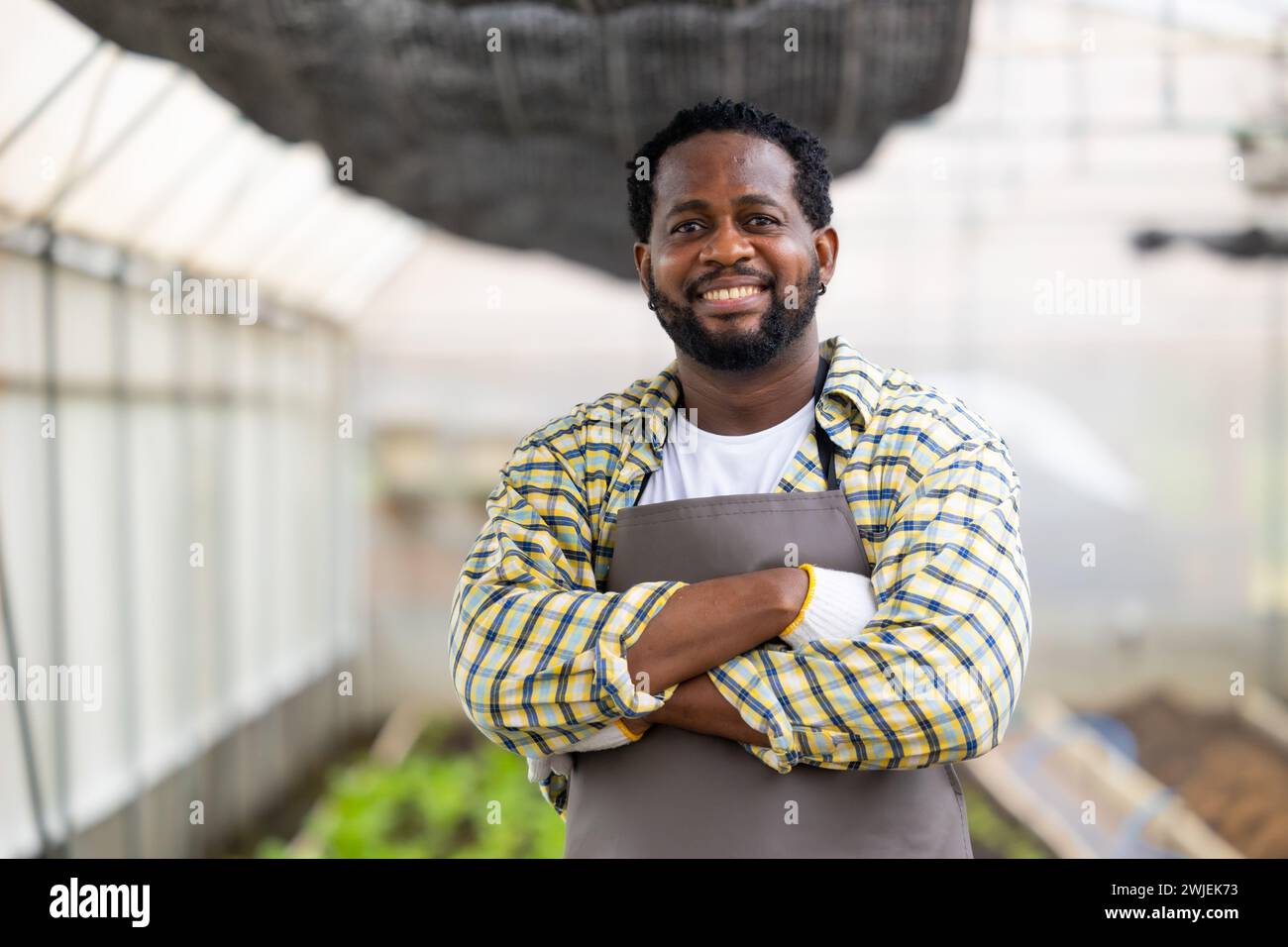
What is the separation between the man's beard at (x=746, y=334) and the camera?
1574 mm

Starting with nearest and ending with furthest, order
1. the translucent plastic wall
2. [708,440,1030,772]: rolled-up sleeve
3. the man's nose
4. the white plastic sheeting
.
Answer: [708,440,1030,772]: rolled-up sleeve < the man's nose < the white plastic sheeting < the translucent plastic wall

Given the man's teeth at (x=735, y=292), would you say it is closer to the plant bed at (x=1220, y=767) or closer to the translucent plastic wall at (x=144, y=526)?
the translucent plastic wall at (x=144, y=526)

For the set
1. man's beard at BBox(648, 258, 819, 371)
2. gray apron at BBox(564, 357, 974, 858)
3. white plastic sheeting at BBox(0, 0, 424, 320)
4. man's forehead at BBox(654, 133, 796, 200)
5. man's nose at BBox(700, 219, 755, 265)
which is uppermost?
white plastic sheeting at BBox(0, 0, 424, 320)

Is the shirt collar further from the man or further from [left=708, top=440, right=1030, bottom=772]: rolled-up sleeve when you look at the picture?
[left=708, top=440, right=1030, bottom=772]: rolled-up sleeve

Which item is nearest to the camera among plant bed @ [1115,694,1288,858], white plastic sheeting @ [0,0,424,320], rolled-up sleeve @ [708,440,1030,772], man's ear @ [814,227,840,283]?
rolled-up sleeve @ [708,440,1030,772]

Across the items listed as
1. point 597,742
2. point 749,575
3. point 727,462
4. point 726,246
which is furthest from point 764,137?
point 597,742

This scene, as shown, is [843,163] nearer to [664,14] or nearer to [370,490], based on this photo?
[664,14]

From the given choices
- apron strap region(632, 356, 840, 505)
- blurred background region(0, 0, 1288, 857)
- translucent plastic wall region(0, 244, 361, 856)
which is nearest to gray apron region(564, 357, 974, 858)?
apron strap region(632, 356, 840, 505)

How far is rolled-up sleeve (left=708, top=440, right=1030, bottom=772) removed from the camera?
1.39m

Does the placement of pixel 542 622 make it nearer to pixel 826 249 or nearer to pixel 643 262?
pixel 643 262

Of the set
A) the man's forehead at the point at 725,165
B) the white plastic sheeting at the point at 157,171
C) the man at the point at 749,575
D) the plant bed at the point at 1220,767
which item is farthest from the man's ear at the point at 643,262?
the plant bed at the point at 1220,767

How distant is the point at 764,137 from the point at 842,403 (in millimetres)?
376
